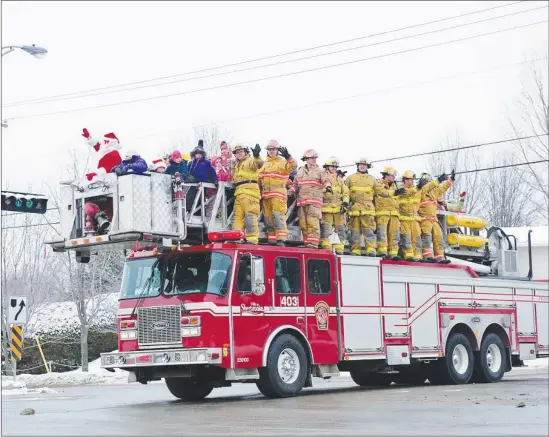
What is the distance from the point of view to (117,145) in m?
16.1

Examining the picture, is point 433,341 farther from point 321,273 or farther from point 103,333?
point 103,333

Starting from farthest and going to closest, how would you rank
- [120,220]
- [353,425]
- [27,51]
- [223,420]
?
[27,51], [120,220], [223,420], [353,425]

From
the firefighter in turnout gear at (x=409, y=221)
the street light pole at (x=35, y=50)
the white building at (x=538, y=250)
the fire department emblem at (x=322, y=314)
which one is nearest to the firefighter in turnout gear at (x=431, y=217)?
the firefighter in turnout gear at (x=409, y=221)

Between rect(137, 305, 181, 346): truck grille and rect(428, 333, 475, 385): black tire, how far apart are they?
623 centimetres

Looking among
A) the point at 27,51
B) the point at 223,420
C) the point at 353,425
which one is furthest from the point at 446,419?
the point at 27,51

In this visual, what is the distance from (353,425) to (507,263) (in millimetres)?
11404

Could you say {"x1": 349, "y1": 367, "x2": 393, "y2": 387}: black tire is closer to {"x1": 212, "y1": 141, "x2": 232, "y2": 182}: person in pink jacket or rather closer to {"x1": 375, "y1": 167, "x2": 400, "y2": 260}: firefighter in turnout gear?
{"x1": 375, "y1": 167, "x2": 400, "y2": 260}: firefighter in turnout gear

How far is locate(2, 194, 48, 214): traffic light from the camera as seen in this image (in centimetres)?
1773

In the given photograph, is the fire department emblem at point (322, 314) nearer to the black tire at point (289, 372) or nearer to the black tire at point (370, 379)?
the black tire at point (289, 372)

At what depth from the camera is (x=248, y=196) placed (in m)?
15.9

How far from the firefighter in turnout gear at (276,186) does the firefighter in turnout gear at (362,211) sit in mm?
2122

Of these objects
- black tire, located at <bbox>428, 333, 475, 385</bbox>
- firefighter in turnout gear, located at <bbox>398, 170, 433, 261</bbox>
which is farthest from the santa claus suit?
black tire, located at <bbox>428, 333, 475, 385</bbox>

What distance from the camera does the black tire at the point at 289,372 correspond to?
1573 centimetres

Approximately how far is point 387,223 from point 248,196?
12.5 ft
